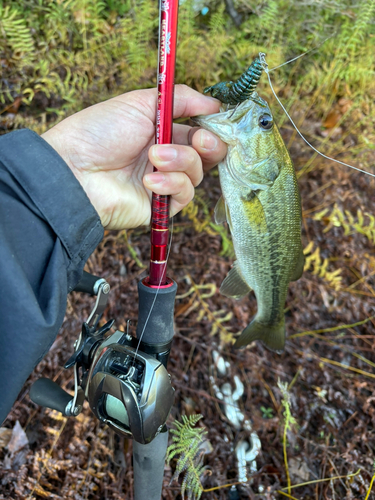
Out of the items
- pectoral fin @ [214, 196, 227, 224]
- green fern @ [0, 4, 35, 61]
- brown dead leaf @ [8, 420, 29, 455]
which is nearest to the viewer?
pectoral fin @ [214, 196, 227, 224]

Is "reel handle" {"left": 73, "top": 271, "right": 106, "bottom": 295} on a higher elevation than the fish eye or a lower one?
lower

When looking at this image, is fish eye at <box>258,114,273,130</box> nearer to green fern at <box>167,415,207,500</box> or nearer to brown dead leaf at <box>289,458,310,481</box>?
green fern at <box>167,415,207,500</box>

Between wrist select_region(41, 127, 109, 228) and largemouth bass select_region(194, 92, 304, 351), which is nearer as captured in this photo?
→ largemouth bass select_region(194, 92, 304, 351)

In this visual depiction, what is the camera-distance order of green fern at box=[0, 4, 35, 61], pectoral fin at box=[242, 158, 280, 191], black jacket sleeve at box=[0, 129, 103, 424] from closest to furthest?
black jacket sleeve at box=[0, 129, 103, 424]
pectoral fin at box=[242, 158, 280, 191]
green fern at box=[0, 4, 35, 61]

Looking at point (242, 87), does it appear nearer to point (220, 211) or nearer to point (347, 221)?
point (220, 211)

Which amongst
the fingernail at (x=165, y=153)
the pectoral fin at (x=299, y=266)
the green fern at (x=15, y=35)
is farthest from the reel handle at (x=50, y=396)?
the green fern at (x=15, y=35)

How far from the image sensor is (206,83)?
9.87 ft

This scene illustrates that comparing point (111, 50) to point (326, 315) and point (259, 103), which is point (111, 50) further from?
point (326, 315)

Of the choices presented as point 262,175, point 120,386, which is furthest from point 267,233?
point 120,386

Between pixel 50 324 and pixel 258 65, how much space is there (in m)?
1.25

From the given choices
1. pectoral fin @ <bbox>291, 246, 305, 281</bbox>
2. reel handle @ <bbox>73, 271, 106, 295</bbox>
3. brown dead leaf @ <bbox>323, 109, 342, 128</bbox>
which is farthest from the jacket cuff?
brown dead leaf @ <bbox>323, 109, 342, 128</bbox>

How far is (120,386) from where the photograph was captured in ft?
3.95

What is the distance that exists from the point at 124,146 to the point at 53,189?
582 mm

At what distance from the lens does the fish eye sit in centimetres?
160
